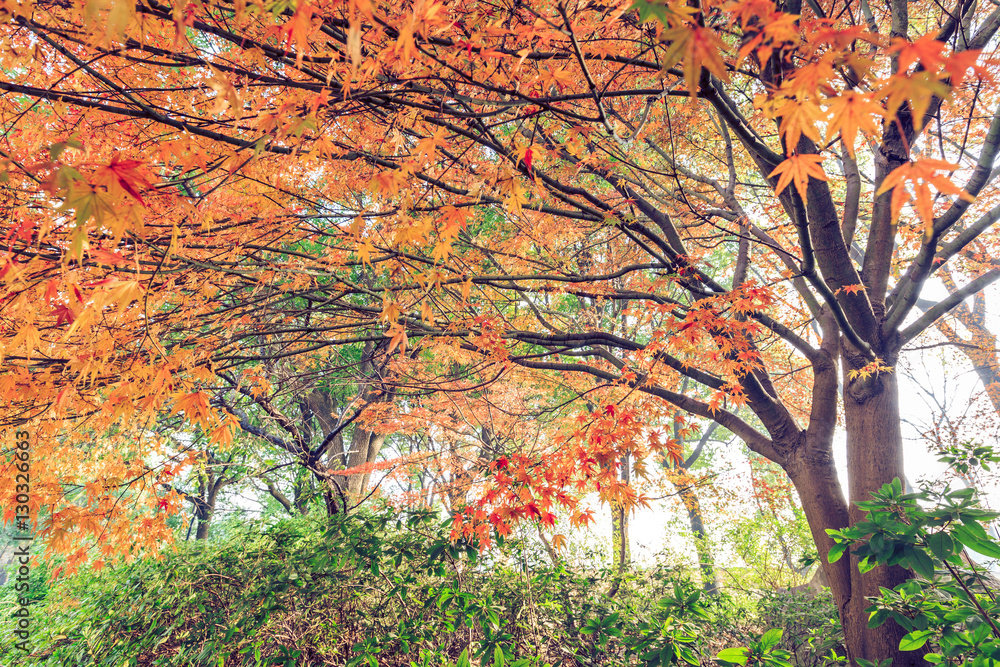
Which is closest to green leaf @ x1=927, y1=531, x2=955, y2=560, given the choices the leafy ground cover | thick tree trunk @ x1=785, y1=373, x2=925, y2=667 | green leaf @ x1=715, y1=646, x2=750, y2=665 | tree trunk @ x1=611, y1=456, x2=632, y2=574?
green leaf @ x1=715, y1=646, x2=750, y2=665

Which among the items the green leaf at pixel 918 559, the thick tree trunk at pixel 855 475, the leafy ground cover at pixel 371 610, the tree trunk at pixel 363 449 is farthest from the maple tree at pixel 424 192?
the tree trunk at pixel 363 449

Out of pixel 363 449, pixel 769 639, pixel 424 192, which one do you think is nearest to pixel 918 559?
pixel 769 639

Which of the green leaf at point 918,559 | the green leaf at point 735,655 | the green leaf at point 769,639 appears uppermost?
the green leaf at point 918,559

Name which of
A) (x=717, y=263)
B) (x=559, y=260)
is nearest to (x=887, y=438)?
(x=559, y=260)

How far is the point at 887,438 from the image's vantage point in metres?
3.56

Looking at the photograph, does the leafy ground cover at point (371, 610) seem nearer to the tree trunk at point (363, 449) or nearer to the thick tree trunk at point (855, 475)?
the thick tree trunk at point (855, 475)

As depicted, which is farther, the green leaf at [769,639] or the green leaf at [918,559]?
the green leaf at [769,639]

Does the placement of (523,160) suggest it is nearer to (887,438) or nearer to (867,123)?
(867,123)

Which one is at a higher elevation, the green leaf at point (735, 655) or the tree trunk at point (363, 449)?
the tree trunk at point (363, 449)

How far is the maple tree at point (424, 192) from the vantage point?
4.98ft

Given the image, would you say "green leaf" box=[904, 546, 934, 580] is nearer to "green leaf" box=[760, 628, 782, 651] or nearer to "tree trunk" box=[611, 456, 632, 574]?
"green leaf" box=[760, 628, 782, 651]

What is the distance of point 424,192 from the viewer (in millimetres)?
2914

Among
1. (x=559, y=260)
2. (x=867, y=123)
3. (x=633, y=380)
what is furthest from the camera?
(x=559, y=260)

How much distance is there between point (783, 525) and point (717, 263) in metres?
5.16
